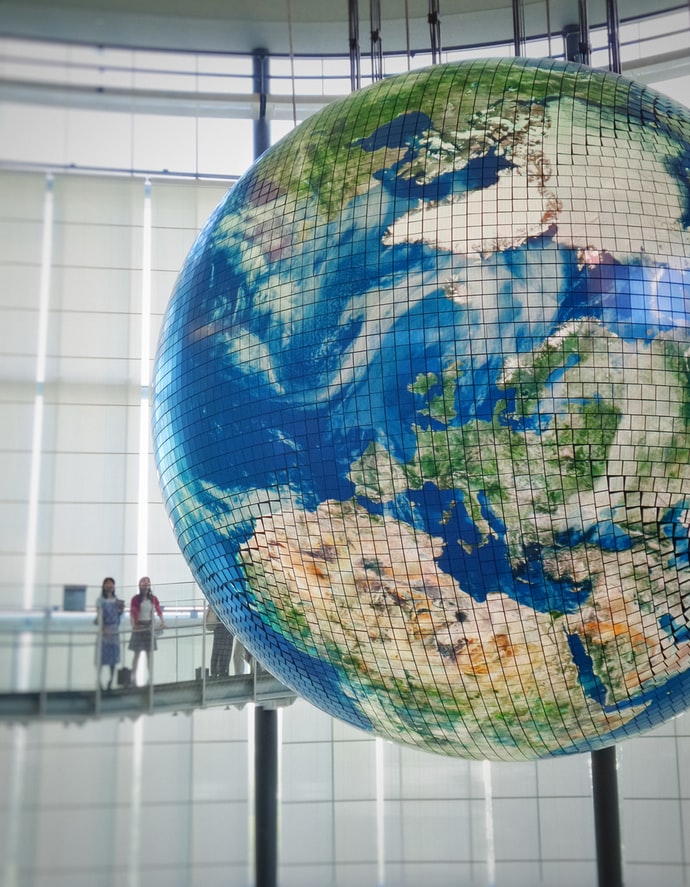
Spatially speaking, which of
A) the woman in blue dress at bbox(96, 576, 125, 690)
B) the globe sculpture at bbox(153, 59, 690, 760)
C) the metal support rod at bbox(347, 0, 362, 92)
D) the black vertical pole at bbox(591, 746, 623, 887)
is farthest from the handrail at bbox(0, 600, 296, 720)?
the globe sculpture at bbox(153, 59, 690, 760)

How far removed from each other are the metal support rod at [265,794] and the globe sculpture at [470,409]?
10.0 metres

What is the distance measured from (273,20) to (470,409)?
11.3 m

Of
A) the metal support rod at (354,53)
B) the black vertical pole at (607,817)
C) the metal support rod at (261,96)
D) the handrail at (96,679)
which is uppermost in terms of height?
the metal support rod at (261,96)

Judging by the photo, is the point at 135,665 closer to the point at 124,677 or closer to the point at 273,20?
the point at 124,677

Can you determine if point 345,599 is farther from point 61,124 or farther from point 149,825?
point 61,124

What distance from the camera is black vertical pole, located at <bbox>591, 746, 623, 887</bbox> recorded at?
12.7 meters

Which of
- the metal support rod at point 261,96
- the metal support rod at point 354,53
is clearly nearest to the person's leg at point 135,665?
the metal support rod at point 354,53

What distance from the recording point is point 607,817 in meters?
12.7

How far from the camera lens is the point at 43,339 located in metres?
14.5

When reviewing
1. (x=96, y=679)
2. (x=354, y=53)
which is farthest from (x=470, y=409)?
(x=96, y=679)

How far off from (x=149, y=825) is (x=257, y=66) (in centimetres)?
1092

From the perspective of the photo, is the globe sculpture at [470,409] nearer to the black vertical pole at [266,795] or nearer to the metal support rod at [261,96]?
the black vertical pole at [266,795]

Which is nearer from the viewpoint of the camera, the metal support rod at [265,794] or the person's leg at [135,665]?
the person's leg at [135,665]

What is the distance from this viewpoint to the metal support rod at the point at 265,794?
13141mm
